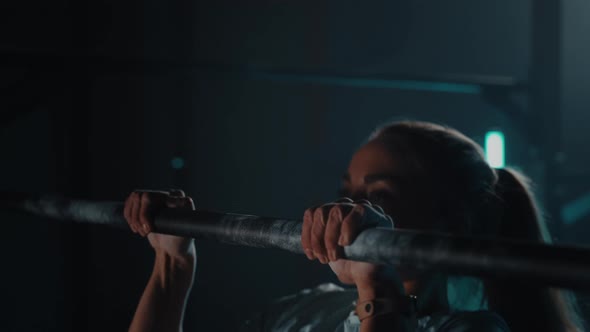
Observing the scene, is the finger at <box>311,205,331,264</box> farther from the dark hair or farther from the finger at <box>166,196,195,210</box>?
the dark hair

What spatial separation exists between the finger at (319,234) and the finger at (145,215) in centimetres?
23

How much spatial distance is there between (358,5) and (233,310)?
134cm

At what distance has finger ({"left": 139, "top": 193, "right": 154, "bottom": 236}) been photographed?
72 cm

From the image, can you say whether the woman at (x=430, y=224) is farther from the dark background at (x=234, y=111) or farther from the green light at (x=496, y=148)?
the green light at (x=496, y=148)

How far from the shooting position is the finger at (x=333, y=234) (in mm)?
535

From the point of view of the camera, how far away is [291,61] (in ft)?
8.96

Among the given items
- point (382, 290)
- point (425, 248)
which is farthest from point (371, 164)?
point (425, 248)

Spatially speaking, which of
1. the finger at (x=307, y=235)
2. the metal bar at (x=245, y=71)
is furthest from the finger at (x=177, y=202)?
the metal bar at (x=245, y=71)

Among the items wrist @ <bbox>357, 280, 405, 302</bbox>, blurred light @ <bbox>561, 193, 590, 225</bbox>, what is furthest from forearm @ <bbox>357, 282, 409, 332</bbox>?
blurred light @ <bbox>561, 193, 590, 225</bbox>

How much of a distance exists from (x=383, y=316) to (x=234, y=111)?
2.01 metres

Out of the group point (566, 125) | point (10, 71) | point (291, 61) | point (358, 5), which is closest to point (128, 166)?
point (10, 71)

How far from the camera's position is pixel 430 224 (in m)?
0.92

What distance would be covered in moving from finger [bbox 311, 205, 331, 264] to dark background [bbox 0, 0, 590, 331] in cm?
88

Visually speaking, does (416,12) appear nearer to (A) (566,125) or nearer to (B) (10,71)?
(A) (566,125)
